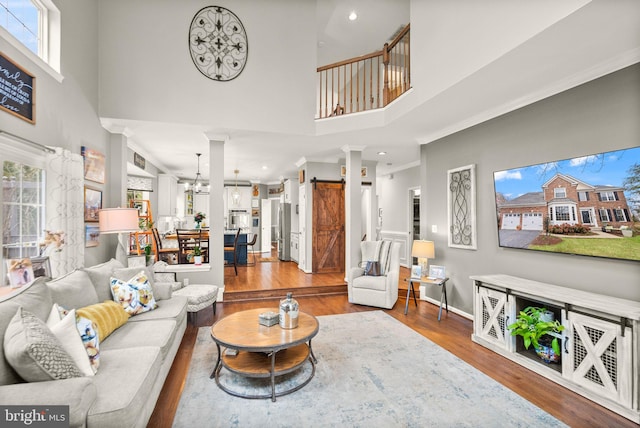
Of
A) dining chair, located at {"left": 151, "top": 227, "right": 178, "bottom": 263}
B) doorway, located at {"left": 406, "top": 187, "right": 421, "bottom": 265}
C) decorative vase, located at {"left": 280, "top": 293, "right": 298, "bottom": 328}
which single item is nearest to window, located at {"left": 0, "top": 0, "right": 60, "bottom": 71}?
decorative vase, located at {"left": 280, "top": 293, "right": 298, "bottom": 328}

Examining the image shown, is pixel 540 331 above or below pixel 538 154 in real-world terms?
below

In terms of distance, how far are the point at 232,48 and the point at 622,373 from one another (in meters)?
5.53

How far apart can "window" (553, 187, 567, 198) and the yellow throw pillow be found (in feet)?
13.9

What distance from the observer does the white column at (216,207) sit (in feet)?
16.4

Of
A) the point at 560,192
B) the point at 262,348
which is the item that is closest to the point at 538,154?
the point at 560,192

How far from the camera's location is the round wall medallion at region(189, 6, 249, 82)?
14.5 feet

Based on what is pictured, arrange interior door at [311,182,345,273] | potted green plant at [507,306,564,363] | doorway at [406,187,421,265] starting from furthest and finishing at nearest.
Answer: doorway at [406,187,421,265] < interior door at [311,182,345,273] < potted green plant at [507,306,564,363]

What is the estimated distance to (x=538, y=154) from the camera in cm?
331

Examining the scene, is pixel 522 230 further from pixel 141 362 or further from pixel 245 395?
pixel 141 362

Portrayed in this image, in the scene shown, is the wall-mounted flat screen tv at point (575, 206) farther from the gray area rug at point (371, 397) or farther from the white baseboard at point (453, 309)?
the gray area rug at point (371, 397)

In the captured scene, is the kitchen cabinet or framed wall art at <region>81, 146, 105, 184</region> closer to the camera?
framed wall art at <region>81, 146, 105, 184</region>

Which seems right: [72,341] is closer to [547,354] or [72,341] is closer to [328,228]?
[547,354]

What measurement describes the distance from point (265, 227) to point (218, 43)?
722 cm

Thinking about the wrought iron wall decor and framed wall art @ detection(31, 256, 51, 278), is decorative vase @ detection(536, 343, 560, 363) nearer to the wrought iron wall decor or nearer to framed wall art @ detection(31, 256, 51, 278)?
the wrought iron wall decor
